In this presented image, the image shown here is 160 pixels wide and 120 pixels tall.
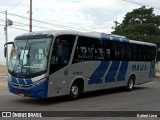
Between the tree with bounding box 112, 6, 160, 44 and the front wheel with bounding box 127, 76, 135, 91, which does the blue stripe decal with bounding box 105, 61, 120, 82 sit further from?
the tree with bounding box 112, 6, 160, 44

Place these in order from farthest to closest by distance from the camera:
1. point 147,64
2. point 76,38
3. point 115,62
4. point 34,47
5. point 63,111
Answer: point 147,64 → point 115,62 → point 76,38 → point 34,47 → point 63,111

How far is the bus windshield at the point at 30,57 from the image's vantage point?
13750mm

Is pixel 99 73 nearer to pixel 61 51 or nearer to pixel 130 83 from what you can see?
pixel 61 51

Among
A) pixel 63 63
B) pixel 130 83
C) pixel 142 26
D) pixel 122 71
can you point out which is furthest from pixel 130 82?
pixel 142 26

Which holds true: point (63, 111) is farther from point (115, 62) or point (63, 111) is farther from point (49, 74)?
point (115, 62)

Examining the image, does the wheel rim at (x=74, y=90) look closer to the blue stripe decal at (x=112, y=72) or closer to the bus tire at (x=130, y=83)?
the blue stripe decal at (x=112, y=72)

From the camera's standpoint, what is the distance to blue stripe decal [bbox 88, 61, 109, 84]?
16859 mm

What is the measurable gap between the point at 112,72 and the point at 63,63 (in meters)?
4.63

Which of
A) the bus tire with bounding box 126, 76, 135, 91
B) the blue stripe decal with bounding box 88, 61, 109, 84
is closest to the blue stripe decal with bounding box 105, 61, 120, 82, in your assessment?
the blue stripe decal with bounding box 88, 61, 109, 84

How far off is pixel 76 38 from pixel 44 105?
3.44m

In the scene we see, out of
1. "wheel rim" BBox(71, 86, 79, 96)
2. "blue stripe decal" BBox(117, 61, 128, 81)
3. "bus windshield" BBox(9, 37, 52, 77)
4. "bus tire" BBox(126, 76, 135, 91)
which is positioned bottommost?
"bus tire" BBox(126, 76, 135, 91)

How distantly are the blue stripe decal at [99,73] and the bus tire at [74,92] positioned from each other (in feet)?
3.55

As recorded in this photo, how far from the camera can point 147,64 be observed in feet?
74.7

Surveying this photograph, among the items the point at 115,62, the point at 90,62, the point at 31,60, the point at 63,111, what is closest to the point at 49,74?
the point at 31,60
